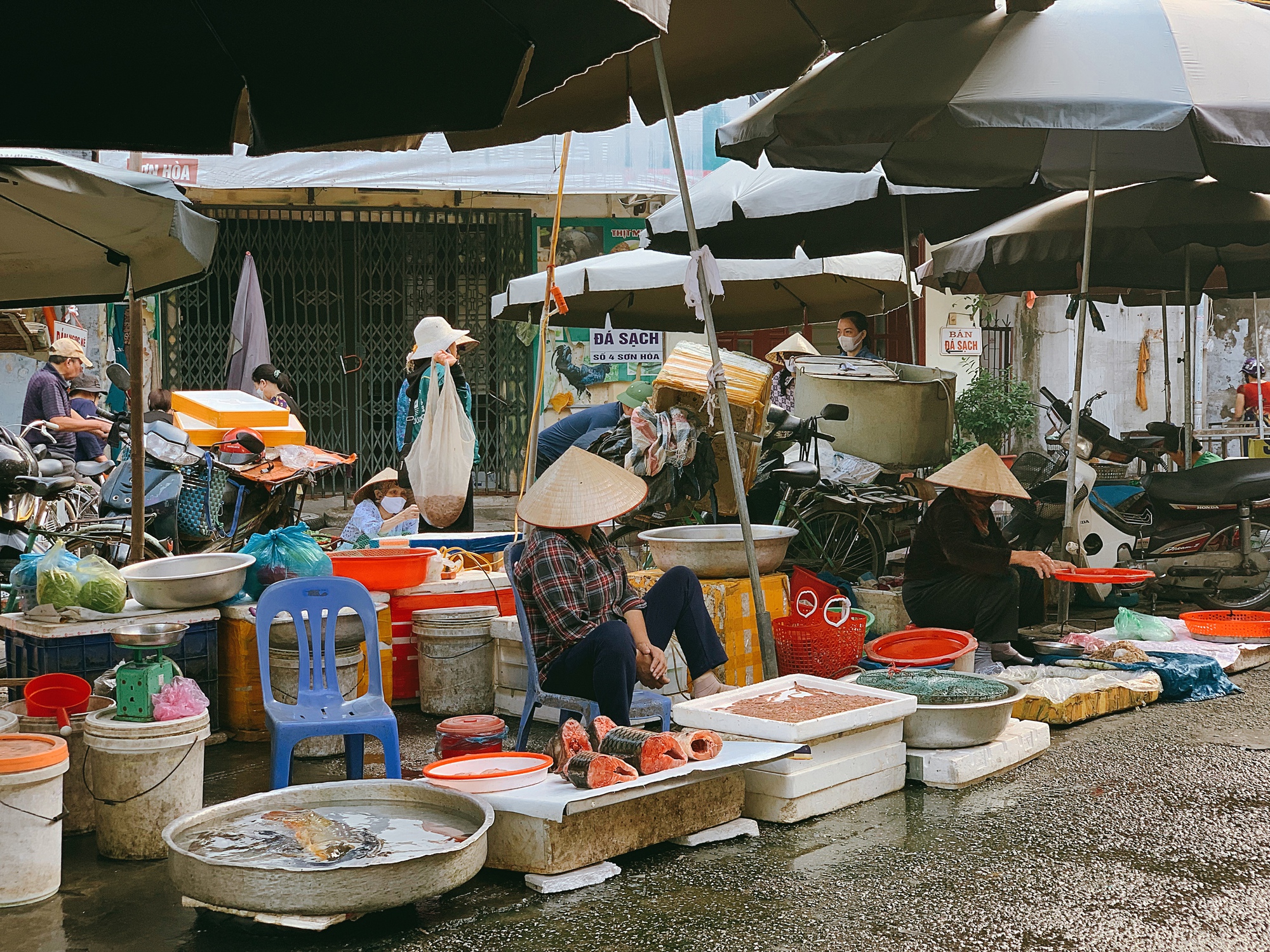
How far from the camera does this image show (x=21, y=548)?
25.6ft

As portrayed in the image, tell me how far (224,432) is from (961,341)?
10.4 meters

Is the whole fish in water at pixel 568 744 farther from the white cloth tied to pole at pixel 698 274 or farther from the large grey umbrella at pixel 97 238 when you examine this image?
the large grey umbrella at pixel 97 238

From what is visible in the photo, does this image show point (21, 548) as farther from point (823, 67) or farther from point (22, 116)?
point (823, 67)

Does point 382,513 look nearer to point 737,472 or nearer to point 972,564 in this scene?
point 737,472

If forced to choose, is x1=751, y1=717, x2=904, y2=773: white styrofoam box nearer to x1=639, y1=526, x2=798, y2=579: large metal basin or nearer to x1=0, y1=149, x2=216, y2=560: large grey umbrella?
x1=639, y1=526, x2=798, y2=579: large metal basin

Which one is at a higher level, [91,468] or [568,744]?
[91,468]

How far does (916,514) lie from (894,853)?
5.37 meters

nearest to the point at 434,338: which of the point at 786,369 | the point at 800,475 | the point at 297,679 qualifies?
the point at 786,369

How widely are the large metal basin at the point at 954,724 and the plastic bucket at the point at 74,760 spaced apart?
308 cm

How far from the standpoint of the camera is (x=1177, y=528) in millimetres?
8344

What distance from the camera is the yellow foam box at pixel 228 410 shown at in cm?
910

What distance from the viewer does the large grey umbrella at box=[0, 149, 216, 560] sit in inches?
203

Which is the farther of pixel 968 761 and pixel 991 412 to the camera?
pixel 991 412

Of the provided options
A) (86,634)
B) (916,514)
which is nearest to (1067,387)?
(916,514)
